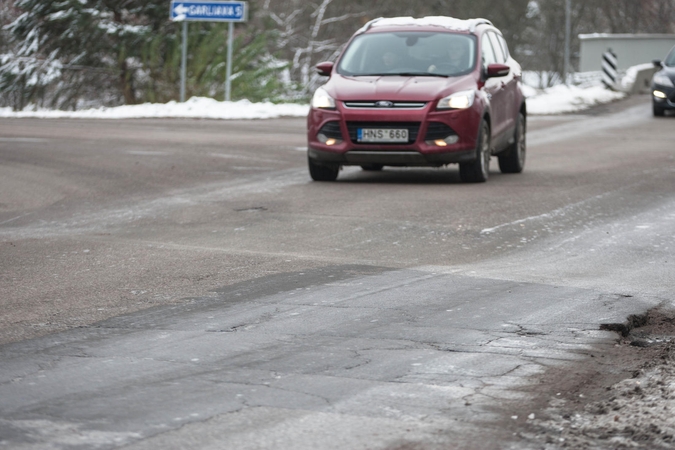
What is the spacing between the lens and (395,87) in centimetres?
1331

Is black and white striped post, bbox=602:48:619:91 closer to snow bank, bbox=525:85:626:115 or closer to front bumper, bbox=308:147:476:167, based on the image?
snow bank, bbox=525:85:626:115

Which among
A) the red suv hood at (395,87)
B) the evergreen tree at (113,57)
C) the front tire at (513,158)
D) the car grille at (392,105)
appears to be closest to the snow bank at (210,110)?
the evergreen tree at (113,57)

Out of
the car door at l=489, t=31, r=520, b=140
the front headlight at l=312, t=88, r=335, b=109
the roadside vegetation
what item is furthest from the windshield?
the roadside vegetation

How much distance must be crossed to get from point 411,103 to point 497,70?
A: 1325 millimetres

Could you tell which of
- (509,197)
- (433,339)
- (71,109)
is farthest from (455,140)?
(71,109)

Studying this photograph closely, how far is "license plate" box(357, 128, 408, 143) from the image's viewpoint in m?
13.2

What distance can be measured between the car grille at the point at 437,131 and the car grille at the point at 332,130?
947 mm

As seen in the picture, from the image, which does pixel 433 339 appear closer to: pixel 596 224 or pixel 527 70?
pixel 596 224

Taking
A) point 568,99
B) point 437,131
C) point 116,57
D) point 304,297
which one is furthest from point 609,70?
point 304,297

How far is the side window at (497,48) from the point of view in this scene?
50.2ft

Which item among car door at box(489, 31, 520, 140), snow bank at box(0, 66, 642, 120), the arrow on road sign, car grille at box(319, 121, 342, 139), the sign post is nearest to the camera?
car grille at box(319, 121, 342, 139)

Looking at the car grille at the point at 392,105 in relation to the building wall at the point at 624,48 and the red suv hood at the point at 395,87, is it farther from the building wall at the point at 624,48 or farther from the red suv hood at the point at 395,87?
the building wall at the point at 624,48

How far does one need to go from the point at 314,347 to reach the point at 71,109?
95.0 feet

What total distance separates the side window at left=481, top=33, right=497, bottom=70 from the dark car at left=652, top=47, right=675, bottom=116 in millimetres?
14509
